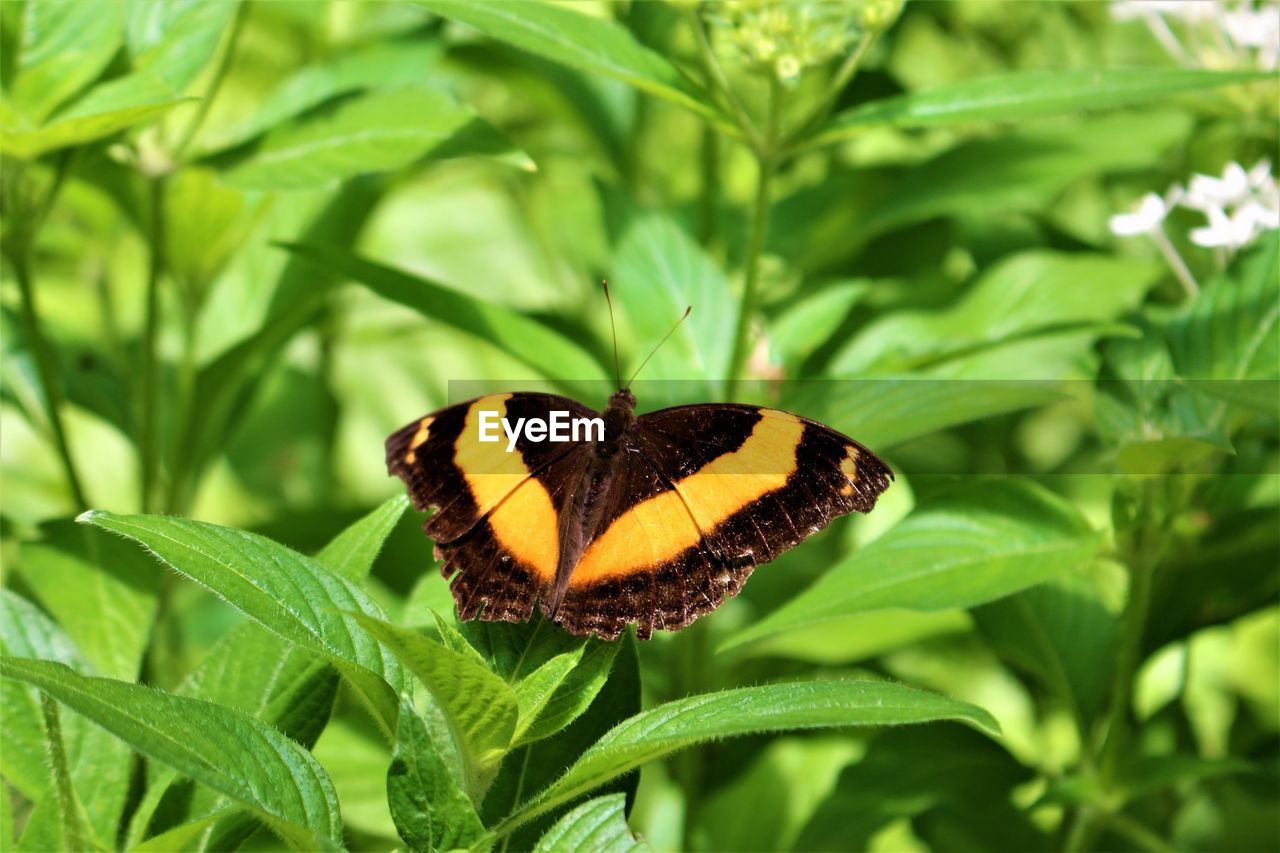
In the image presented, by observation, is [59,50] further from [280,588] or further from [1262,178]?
[1262,178]

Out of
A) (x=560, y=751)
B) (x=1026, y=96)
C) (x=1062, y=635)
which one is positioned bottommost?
(x=1062, y=635)

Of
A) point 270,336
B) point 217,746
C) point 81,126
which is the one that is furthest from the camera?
point 270,336

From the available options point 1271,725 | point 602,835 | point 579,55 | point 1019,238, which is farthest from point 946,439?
point 602,835

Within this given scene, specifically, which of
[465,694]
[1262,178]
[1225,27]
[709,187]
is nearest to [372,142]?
[709,187]

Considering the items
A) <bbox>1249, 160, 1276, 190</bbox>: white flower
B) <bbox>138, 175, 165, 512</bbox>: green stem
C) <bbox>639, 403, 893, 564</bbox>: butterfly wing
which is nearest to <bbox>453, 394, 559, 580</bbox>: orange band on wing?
<bbox>639, 403, 893, 564</bbox>: butterfly wing

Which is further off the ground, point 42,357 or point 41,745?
point 42,357

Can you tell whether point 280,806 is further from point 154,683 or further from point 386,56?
point 386,56
